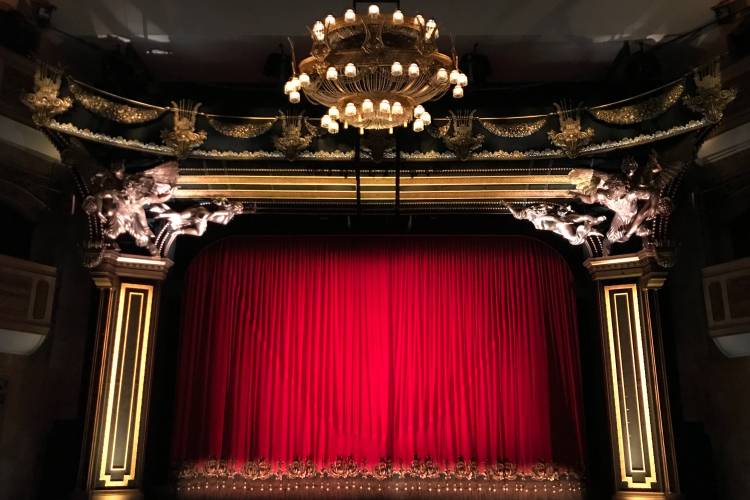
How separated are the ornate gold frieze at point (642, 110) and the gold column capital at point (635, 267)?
4.44 ft

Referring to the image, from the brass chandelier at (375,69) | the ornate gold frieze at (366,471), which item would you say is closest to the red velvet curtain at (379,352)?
the ornate gold frieze at (366,471)

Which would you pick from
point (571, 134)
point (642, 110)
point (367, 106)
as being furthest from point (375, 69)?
point (642, 110)

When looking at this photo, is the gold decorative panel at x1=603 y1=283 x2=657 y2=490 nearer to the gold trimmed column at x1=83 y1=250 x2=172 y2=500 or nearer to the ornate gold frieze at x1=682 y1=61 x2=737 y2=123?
the ornate gold frieze at x1=682 y1=61 x2=737 y2=123

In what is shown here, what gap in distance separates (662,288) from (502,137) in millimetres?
2597

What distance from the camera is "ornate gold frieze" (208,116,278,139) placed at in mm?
6734

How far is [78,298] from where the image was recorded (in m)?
7.65

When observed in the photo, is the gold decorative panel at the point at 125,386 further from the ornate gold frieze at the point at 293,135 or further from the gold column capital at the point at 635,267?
the gold column capital at the point at 635,267

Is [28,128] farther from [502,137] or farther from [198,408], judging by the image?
[502,137]

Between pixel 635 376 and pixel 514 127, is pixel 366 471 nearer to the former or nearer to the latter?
pixel 635 376

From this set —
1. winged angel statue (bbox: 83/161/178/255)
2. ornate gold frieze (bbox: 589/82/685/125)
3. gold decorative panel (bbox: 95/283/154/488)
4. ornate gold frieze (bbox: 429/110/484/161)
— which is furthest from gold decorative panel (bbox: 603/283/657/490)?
gold decorative panel (bbox: 95/283/154/488)

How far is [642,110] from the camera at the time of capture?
6.43m

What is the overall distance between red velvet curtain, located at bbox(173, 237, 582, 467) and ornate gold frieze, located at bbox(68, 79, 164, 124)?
7.47 ft

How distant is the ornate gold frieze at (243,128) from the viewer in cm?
673

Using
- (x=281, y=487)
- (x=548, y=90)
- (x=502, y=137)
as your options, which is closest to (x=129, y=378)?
(x=281, y=487)
